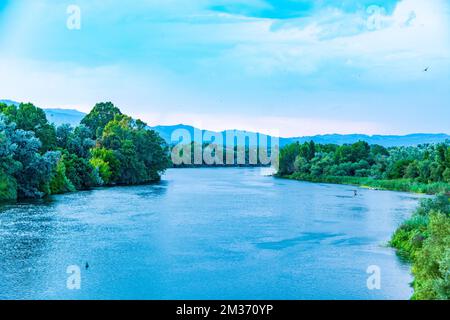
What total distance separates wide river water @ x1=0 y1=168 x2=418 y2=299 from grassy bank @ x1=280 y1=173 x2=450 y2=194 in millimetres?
15181

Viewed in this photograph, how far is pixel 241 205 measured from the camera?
41031mm

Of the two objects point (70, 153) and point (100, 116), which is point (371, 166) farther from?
point (70, 153)

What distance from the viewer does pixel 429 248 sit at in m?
17.0

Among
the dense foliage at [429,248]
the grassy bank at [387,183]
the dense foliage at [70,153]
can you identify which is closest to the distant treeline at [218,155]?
the dense foliage at [70,153]

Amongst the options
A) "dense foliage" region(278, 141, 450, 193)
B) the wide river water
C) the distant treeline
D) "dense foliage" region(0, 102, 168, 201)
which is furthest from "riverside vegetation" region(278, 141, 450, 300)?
the distant treeline

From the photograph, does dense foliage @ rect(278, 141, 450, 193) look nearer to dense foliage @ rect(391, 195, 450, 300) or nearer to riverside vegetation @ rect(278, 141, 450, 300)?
riverside vegetation @ rect(278, 141, 450, 300)

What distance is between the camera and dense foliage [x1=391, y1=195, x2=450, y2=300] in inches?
550

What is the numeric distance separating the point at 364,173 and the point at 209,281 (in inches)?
2326

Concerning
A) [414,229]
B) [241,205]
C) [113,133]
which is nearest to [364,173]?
[113,133]

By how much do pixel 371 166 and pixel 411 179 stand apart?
15060mm

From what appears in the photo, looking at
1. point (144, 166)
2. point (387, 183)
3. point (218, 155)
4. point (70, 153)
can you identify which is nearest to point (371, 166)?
point (387, 183)
